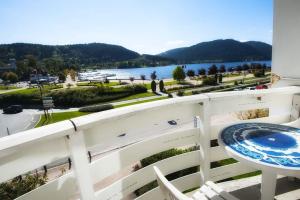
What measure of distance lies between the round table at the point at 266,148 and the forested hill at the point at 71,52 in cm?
10976

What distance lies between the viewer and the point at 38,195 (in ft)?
3.87

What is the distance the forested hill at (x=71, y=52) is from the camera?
10197cm

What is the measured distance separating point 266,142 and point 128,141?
1053 mm

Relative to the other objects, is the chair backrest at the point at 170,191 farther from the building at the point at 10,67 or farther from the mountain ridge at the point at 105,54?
the mountain ridge at the point at 105,54

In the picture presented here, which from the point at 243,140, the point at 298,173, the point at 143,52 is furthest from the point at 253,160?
the point at 143,52

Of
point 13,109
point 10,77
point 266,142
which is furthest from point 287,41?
point 10,77

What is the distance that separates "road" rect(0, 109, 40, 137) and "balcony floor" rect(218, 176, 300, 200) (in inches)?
1815

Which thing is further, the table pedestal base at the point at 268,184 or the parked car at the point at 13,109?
the parked car at the point at 13,109

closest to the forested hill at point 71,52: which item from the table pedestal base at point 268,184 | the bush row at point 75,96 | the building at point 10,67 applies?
the building at point 10,67

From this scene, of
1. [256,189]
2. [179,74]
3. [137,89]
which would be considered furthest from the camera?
[179,74]

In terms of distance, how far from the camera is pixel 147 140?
1.79 metres

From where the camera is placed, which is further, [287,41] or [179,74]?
[179,74]

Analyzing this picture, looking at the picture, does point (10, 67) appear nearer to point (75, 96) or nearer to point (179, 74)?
point (75, 96)

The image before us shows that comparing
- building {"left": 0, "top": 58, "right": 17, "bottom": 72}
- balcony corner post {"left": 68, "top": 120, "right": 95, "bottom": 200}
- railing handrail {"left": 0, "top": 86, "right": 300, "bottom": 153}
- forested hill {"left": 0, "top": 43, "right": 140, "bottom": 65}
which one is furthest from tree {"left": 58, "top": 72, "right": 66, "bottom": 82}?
balcony corner post {"left": 68, "top": 120, "right": 95, "bottom": 200}
